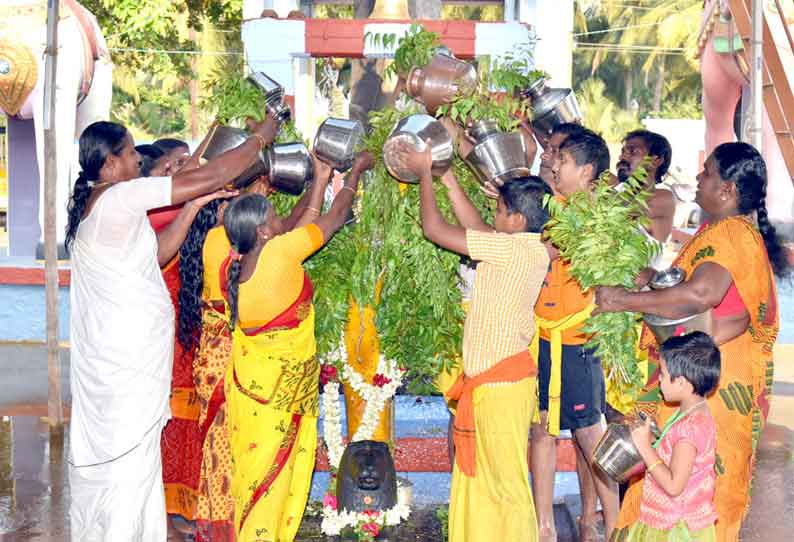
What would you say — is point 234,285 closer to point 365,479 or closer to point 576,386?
point 365,479

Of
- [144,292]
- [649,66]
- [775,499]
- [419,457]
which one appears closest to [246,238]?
[144,292]

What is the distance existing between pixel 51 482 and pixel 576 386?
10.1 ft

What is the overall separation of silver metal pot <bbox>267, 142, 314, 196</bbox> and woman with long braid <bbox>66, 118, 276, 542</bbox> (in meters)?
0.47

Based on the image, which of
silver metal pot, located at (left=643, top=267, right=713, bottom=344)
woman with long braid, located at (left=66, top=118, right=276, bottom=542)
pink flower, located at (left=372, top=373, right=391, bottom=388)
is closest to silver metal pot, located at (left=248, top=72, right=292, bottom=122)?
woman with long braid, located at (left=66, top=118, right=276, bottom=542)

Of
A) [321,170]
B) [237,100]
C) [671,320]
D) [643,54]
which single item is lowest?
[671,320]

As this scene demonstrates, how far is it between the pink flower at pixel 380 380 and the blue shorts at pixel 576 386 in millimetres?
788

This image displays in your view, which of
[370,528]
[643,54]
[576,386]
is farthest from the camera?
[643,54]

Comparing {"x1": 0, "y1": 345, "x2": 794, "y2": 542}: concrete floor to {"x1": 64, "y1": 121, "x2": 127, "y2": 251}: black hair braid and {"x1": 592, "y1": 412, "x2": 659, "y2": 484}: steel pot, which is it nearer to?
{"x1": 64, "y1": 121, "x2": 127, "y2": 251}: black hair braid

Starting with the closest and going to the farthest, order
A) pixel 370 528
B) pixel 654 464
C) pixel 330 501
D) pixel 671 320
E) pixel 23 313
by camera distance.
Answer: pixel 654 464
pixel 671 320
pixel 370 528
pixel 330 501
pixel 23 313

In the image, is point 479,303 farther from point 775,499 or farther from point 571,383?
point 775,499

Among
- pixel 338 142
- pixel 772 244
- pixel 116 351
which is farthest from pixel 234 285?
pixel 772 244

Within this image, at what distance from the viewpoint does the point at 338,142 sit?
4715mm

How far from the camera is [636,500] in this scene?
399cm

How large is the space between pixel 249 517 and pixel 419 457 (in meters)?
1.68
